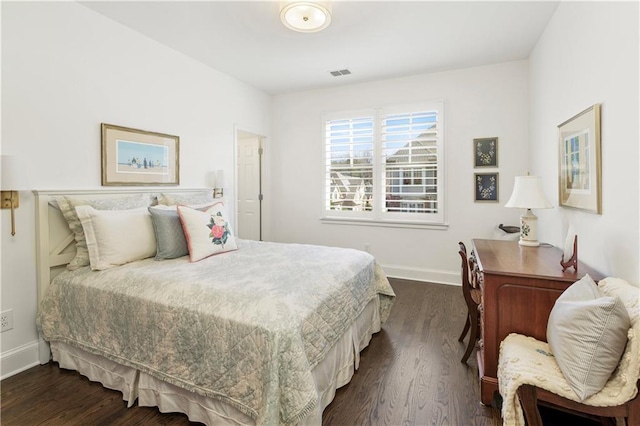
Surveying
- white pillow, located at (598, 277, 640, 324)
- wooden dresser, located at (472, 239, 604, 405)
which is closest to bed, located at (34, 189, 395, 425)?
wooden dresser, located at (472, 239, 604, 405)

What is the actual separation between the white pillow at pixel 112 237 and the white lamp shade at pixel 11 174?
13.9 inches

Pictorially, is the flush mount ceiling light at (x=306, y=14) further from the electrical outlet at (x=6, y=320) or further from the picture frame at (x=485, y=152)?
the electrical outlet at (x=6, y=320)

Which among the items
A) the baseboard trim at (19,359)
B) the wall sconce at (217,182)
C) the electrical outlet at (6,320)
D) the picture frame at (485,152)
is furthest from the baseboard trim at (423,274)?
the electrical outlet at (6,320)

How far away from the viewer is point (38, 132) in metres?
2.28

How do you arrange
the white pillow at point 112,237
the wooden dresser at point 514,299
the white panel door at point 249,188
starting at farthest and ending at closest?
the white panel door at point 249,188 → the white pillow at point 112,237 → the wooden dresser at point 514,299

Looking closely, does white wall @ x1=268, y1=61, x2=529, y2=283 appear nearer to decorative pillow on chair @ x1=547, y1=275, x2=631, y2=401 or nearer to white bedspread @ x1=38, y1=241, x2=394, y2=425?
white bedspread @ x1=38, y1=241, x2=394, y2=425

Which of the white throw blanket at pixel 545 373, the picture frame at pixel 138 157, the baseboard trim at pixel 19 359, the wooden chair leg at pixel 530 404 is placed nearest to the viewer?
the white throw blanket at pixel 545 373

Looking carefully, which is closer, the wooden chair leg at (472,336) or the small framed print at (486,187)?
the wooden chair leg at (472,336)

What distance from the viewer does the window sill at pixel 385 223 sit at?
4.13m

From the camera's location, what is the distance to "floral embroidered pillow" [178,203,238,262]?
2441 mm

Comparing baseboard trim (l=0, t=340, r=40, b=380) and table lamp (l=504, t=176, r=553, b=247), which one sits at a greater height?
table lamp (l=504, t=176, r=553, b=247)

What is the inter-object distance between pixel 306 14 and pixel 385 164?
7.76 feet

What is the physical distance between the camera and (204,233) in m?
2.52

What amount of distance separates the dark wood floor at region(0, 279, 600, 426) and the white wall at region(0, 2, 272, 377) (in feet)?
1.47
